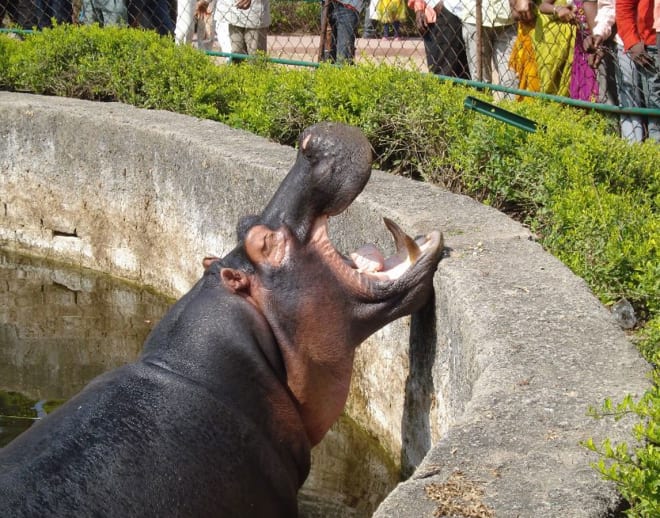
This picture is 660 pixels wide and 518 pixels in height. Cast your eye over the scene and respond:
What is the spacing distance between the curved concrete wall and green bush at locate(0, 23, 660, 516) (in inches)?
7.8

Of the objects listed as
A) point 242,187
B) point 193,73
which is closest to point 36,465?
point 242,187

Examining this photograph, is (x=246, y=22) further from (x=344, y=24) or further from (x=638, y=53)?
(x=638, y=53)

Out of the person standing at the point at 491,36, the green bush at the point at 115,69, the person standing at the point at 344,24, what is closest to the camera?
the green bush at the point at 115,69

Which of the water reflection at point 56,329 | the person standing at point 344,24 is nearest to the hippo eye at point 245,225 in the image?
the water reflection at point 56,329

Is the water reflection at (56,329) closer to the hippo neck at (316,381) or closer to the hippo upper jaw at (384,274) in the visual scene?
the hippo neck at (316,381)

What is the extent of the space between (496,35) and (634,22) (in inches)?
59.8

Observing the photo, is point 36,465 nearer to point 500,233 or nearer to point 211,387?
point 211,387

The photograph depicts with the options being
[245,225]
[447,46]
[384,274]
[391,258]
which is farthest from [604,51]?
[245,225]

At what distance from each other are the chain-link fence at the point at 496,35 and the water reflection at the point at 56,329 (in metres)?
2.01

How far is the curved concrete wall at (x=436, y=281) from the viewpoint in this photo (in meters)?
2.80

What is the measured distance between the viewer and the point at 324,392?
153 inches

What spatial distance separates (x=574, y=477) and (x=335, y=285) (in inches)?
51.5

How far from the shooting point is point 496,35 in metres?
8.17

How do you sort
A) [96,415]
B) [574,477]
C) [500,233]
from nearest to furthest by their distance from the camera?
[574,477] → [96,415] → [500,233]
